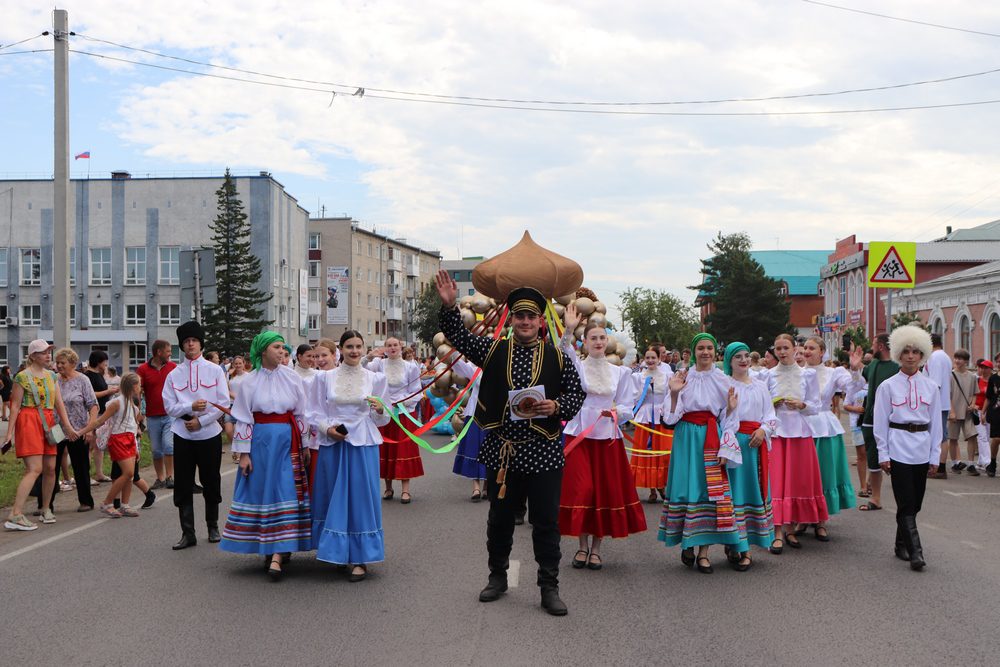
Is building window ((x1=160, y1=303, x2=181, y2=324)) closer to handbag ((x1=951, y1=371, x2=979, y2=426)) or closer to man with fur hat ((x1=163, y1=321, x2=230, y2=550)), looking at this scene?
handbag ((x1=951, y1=371, x2=979, y2=426))

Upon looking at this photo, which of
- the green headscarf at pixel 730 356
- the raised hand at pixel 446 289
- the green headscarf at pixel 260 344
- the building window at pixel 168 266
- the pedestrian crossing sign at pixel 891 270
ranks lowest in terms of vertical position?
the green headscarf at pixel 730 356

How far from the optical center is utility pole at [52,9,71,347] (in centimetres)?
1639

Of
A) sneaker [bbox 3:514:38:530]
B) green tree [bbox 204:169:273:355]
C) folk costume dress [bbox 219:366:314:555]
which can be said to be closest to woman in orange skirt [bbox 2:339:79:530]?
sneaker [bbox 3:514:38:530]

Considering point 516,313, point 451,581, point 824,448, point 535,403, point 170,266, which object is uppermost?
point 170,266

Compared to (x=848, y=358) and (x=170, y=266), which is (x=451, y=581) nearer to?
(x=848, y=358)

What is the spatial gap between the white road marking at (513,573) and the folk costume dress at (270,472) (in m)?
1.61

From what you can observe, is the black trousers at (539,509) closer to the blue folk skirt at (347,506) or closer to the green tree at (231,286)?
the blue folk skirt at (347,506)

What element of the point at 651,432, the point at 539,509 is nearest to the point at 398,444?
the point at 651,432

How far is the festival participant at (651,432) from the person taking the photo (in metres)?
12.3

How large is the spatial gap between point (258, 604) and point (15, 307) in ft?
213

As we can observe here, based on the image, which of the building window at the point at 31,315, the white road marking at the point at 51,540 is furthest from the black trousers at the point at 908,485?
the building window at the point at 31,315

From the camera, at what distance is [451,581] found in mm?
7742

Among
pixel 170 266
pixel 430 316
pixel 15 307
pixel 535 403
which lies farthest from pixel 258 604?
pixel 430 316

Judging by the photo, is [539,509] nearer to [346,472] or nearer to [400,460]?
[346,472]
